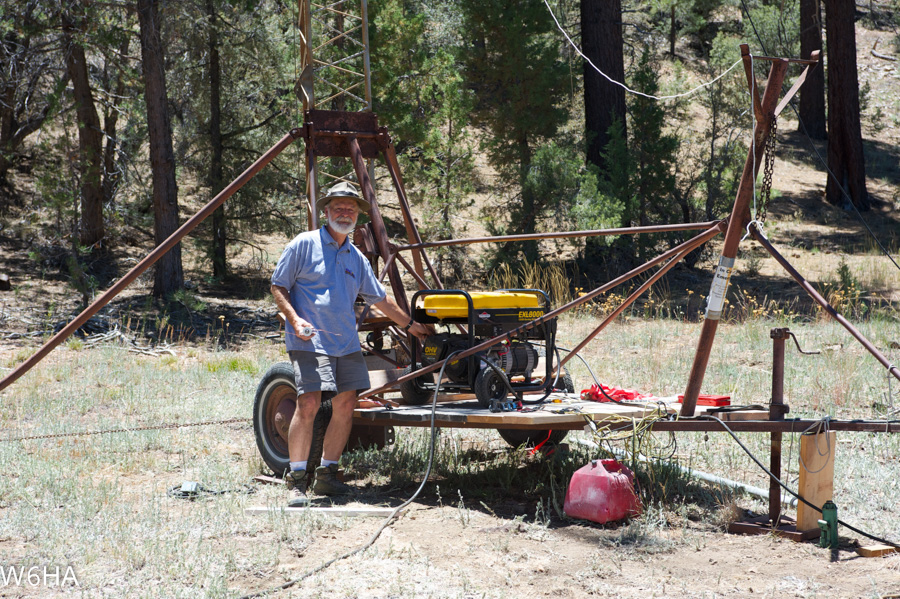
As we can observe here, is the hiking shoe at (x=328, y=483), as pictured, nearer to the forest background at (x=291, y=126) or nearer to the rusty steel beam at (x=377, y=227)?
the rusty steel beam at (x=377, y=227)

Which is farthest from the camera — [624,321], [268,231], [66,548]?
[268,231]

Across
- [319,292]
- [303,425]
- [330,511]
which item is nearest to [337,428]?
[303,425]

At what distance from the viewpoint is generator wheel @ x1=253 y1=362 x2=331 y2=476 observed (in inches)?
226

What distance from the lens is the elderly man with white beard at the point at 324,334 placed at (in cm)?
518

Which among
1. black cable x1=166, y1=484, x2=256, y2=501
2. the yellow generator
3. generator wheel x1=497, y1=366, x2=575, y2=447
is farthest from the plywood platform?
black cable x1=166, y1=484, x2=256, y2=501

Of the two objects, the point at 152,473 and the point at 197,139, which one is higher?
the point at 197,139

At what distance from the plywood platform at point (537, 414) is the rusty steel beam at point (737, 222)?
0.30 metres

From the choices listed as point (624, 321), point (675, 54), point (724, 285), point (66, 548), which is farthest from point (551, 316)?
point (675, 54)

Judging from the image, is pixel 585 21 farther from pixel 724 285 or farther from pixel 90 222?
pixel 724 285

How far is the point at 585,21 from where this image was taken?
16.3 m

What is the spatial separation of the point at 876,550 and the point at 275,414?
3.69 meters

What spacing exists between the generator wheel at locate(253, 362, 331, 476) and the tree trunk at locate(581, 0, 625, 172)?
1136cm

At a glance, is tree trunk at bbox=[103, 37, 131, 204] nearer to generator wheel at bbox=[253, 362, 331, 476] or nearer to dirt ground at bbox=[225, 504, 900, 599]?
generator wheel at bbox=[253, 362, 331, 476]

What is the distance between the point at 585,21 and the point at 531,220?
4.08 m
